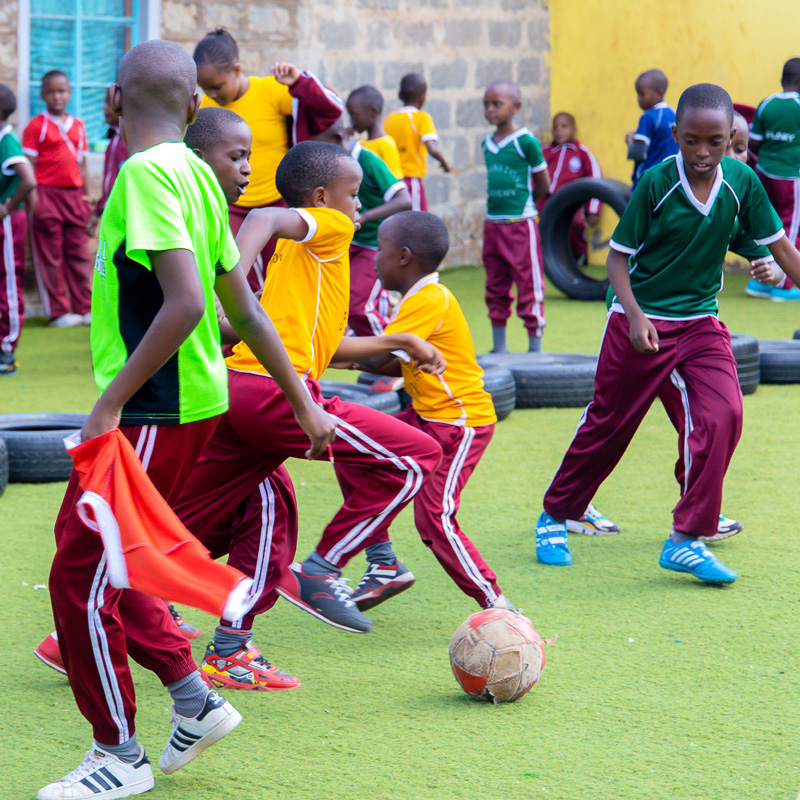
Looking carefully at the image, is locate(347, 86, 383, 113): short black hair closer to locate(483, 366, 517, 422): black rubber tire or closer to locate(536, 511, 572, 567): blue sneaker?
locate(483, 366, 517, 422): black rubber tire

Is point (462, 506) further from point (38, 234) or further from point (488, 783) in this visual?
point (38, 234)

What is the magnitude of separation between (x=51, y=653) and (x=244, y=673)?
1.81 ft

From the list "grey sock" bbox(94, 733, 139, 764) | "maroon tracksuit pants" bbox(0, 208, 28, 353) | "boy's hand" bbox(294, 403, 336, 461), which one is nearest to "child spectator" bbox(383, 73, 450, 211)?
"maroon tracksuit pants" bbox(0, 208, 28, 353)

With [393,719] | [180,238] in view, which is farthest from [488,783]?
[180,238]

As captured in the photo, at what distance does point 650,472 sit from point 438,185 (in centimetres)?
829

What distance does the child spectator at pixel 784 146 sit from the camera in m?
11.0

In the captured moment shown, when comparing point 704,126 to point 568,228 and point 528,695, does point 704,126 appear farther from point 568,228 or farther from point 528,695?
point 568,228

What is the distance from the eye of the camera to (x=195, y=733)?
280cm

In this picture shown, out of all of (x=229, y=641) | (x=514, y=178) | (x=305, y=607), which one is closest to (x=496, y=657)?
(x=305, y=607)

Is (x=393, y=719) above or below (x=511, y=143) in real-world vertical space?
below

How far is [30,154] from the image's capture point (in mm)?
9875

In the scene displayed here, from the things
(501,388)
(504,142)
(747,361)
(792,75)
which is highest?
(792,75)

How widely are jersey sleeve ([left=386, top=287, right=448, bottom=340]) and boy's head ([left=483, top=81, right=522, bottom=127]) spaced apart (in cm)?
498

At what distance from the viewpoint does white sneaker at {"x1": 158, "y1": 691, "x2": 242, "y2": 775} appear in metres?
2.80
